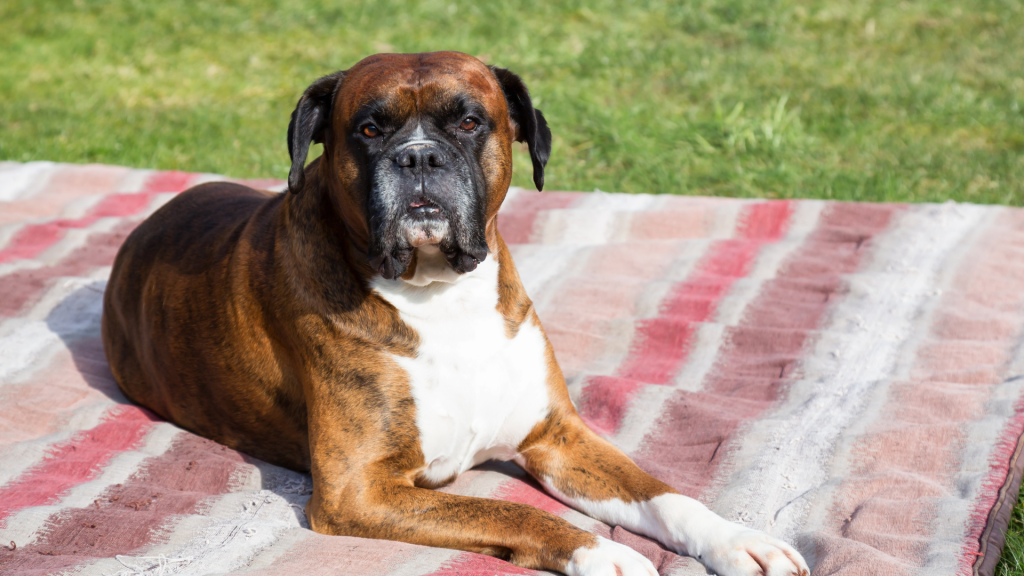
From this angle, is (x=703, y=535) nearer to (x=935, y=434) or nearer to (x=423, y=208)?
(x=935, y=434)

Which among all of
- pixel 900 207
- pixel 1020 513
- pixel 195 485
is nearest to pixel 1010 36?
pixel 900 207

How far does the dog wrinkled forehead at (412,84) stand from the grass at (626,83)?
12.2 feet

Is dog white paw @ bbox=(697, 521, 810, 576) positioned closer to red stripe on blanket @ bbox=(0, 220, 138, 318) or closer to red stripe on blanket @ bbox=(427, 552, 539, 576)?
red stripe on blanket @ bbox=(427, 552, 539, 576)

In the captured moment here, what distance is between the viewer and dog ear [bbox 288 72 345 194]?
9.96 feet

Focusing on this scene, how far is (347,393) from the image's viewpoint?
297 cm

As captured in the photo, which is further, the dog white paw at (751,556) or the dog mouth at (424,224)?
the dog mouth at (424,224)

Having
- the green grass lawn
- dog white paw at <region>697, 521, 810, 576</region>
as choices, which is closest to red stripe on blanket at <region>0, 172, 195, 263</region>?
the green grass lawn

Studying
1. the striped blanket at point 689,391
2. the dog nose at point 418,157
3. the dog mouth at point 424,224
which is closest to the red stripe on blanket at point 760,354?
the striped blanket at point 689,391

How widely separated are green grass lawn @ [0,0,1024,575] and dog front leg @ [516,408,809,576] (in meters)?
3.77

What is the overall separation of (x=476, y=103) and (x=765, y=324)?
79.6 inches

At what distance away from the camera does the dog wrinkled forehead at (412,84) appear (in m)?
2.95

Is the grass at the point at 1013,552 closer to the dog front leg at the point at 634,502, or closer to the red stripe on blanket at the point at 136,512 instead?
the dog front leg at the point at 634,502

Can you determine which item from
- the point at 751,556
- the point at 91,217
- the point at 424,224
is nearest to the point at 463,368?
the point at 424,224

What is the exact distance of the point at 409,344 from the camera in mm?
3006
